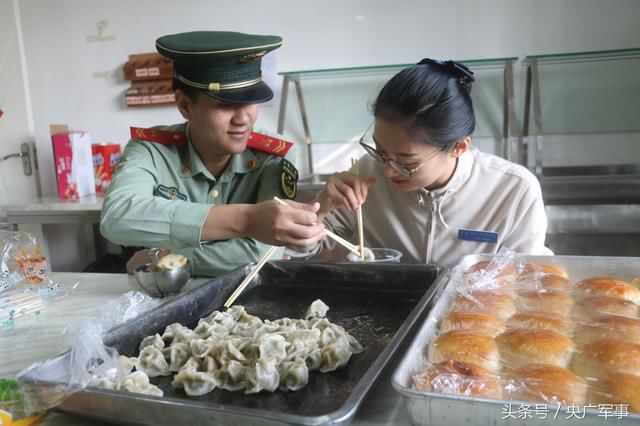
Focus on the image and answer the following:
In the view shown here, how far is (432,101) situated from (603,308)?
0.79m

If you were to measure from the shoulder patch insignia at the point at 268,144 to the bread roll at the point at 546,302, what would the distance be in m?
1.30

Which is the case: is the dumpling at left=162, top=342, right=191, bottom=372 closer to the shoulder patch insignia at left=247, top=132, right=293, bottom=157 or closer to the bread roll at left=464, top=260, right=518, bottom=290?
the bread roll at left=464, top=260, right=518, bottom=290

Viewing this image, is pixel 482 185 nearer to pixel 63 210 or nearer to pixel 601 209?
→ pixel 601 209

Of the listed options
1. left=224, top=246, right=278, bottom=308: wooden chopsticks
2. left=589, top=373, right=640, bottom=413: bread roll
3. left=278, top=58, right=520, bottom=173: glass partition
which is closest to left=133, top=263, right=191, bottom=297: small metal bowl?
left=224, top=246, right=278, bottom=308: wooden chopsticks

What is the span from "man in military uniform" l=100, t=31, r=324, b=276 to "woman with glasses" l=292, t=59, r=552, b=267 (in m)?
0.33

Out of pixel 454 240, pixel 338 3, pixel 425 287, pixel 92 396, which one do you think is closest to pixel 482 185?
pixel 454 240

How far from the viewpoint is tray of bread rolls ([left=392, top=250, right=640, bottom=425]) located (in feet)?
2.55

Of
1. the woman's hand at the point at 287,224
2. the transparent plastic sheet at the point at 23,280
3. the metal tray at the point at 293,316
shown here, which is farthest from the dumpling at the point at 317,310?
the transparent plastic sheet at the point at 23,280

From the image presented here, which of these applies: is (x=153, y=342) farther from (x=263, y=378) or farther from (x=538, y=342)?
(x=538, y=342)

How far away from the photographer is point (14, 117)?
4383 millimetres

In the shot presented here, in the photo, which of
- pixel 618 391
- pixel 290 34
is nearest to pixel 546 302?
pixel 618 391

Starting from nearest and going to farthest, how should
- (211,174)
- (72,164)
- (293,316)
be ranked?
(293,316) → (211,174) → (72,164)

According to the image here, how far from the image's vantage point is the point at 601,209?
10.2ft

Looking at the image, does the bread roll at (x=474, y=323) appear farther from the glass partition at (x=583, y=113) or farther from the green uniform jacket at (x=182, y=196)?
the glass partition at (x=583, y=113)
